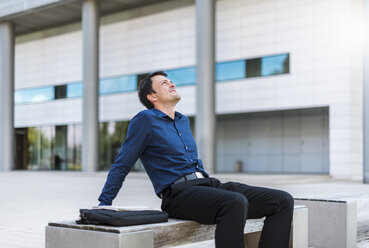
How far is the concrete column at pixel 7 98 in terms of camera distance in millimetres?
31562

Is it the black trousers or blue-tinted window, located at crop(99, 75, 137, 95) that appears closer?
the black trousers

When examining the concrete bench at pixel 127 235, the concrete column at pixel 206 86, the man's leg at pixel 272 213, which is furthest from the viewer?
the concrete column at pixel 206 86

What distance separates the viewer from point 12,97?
105 ft

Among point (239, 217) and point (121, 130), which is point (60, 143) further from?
point (239, 217)

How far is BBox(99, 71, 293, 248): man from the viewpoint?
129 inches

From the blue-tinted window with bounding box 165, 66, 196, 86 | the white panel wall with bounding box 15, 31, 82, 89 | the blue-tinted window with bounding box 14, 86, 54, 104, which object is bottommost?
the blue-tinted window with bounding box 14, 86, 54, 104

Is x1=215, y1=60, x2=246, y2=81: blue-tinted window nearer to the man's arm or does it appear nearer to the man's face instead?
the man's face

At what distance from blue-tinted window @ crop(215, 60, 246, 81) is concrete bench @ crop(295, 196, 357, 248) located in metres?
19.9

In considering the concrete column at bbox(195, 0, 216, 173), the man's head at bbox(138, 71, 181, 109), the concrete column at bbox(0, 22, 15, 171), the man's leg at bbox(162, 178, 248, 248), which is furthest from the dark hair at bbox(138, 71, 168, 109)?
the concrete column at bbox(0, 22, 15, 171)

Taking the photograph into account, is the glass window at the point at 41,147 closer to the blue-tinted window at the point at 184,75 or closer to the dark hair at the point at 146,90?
the blue-tinted window at the point at 184,75

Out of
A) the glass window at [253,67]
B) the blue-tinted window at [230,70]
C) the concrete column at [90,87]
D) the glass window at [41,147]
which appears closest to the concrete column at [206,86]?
the blue-tinted window at [230,70]

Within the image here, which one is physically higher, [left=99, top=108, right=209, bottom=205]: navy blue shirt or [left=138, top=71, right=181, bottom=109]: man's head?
[left=138, top=71, right=181, bottom=109]: man's head

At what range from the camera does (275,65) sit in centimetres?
2411

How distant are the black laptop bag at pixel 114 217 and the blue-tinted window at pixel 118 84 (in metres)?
26.3
